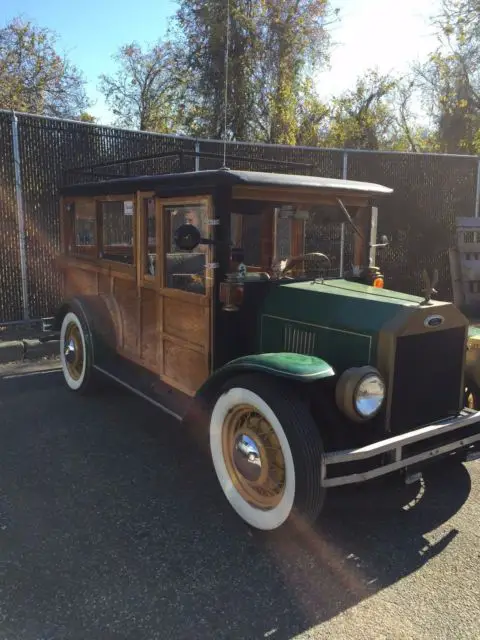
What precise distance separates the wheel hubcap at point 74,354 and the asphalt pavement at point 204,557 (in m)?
1.31

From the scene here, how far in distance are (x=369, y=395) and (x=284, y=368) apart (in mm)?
446

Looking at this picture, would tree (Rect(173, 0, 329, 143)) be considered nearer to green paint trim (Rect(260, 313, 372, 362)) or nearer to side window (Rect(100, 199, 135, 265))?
side window (Rect(100, 199, 135, 265))

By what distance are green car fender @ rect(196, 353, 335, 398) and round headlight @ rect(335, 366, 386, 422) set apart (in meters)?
0.09

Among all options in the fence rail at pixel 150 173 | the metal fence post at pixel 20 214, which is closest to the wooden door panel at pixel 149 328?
the fence rail at pixel 150 173

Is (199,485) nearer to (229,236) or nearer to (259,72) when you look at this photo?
(229,236)

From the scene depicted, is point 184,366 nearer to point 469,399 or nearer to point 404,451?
point 404,451

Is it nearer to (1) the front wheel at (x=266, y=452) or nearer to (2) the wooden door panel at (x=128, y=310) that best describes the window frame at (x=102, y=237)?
(2) the wooden door panel at (x=128, y=310)

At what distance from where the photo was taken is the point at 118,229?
4625mm

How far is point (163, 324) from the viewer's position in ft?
13.0

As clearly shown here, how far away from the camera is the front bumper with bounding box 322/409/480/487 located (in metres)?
2.51

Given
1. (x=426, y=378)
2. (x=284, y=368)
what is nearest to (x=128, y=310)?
(x=284, y=368)

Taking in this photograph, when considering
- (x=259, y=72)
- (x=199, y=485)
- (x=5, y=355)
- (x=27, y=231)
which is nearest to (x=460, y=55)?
(x=259, y=72)

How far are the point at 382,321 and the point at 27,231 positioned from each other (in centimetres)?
543

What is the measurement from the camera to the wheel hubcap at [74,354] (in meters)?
4.98
